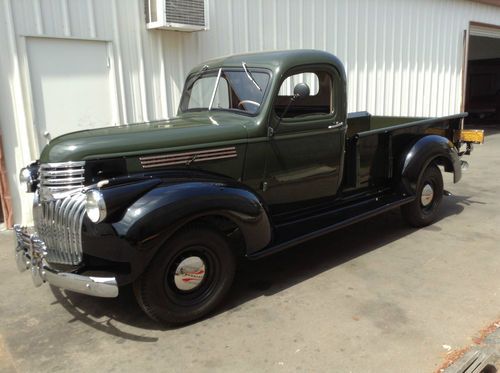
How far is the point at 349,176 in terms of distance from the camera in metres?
4.65

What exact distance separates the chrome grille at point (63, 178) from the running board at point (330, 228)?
1.35 m

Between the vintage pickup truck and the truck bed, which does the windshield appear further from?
the truck bed

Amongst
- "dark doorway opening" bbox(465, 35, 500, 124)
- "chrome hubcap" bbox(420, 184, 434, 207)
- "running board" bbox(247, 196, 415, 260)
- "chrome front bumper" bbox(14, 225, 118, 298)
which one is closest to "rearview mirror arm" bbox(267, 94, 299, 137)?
"running board" bbox(247, 196, 415, 260)

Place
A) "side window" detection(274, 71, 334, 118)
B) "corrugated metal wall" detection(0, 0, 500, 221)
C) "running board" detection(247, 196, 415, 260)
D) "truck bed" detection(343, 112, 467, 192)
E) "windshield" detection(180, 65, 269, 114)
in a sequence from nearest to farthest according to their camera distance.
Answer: "running board" detection(247, 196, 415, 260) → "windshield" detection(180, 65, 269, 114) → "side window" detection(274, 71, 334, 118) → "truck bed" detection(343, 112, 467, 192) → "corrugated metal wall" detection(0, 0, 500, 221)

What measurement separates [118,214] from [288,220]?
5.65ft

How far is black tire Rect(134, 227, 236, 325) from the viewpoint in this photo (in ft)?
10.0

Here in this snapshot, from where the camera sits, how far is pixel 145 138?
11.0 ft

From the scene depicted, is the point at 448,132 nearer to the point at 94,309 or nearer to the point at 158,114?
the point at 158,114

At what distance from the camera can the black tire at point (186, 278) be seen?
10.0ft

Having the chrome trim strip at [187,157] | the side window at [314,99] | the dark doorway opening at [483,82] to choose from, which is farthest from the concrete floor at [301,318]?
the dark doorway opening at [483,82]

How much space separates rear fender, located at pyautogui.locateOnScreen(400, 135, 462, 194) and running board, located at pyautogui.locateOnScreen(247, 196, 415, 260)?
0.20 metres

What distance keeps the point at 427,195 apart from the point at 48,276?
13.4ft

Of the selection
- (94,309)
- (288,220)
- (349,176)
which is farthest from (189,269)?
(349,176)

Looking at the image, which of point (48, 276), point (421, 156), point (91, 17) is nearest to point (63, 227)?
point (48, 276)
